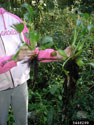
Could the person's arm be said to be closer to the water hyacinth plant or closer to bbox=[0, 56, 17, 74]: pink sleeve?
the water hyacinth plant

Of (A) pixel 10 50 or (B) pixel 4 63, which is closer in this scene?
(B) pixel 4 63

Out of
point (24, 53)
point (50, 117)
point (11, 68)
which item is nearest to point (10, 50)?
point (11, 68)

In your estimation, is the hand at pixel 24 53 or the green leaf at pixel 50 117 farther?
the green leaf at pixel 50 117

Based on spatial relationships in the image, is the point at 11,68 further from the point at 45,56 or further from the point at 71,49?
the point at 71,49

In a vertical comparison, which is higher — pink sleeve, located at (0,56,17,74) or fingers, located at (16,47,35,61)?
fingers, located at (16,47,35,61)

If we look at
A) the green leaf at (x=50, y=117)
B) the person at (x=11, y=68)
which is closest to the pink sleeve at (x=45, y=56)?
the person at (x=11, y=68)

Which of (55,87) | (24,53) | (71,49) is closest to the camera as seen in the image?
(24,53)

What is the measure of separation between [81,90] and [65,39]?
31.5 inches

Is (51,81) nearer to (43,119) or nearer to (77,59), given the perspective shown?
(43,119)

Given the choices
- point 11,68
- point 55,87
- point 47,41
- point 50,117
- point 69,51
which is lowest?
point 50,117

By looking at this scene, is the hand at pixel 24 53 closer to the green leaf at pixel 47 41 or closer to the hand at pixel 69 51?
the green leaf at pixel 47 41

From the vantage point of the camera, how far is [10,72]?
140 cm

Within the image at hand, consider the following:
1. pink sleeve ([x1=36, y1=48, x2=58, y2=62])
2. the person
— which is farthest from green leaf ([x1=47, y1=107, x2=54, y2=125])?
pink sleeve ([x1=36, y1=48, x2=58, y2=62])

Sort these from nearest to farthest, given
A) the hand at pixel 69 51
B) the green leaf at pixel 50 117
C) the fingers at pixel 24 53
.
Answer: the fingers at pixel 24 53 < the hand at pixel 69 51 < the green leaf at pixel 50 117
